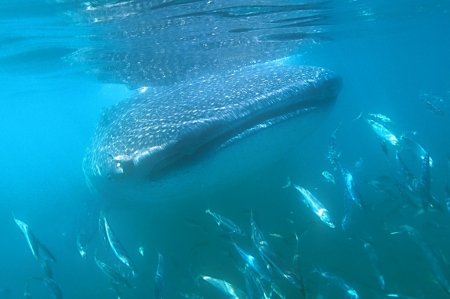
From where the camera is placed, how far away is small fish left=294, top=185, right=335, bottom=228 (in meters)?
4.54

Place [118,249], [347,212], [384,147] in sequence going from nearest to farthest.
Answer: [118,249], [347,212], [384,147]

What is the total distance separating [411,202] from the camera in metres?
5.45

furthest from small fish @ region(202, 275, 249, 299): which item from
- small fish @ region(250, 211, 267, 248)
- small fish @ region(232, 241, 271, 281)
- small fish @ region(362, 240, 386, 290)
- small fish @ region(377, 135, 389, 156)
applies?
small fish @ region(377, 135, 389, 156)

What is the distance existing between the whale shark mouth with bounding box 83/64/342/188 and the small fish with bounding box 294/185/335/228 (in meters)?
1.67

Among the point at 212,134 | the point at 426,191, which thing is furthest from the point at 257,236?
the point at 426,191

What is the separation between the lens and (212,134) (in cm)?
292

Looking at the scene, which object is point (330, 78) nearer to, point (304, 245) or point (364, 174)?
point (304, 245)

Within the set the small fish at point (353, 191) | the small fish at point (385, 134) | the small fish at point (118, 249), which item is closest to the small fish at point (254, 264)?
the small fish at point (118, 249)

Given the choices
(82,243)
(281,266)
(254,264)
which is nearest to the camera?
(281,266)

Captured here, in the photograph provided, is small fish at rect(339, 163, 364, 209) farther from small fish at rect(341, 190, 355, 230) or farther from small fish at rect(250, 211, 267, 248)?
small fish at rect(250, 211, 267, 248)

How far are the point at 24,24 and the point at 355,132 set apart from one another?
109 feet

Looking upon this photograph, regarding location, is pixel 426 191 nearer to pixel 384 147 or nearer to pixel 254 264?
pixel 384 147

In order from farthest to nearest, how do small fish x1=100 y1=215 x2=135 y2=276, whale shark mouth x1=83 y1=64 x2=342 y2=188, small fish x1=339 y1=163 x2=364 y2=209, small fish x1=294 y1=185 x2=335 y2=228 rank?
small fish x1=339 y1=163 x2=364 y2=209 → small fish x1=294 y1=185 x2=335 y2=228 → small fish x1=100 y1=215 x2=135 y2=276 → whale shark mouth x1=83 y1=64 x2=342 y2=188

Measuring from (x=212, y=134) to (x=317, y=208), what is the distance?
243 centimetres
